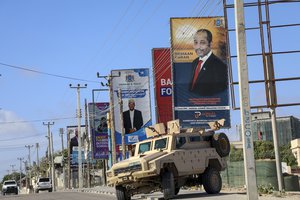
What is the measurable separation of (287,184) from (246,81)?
1434 centimetres

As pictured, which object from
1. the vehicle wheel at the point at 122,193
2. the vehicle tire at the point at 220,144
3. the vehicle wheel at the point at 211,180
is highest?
the vehicle tire at the point at 220,144

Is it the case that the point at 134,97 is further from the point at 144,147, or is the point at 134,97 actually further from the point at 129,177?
the point at 129,177

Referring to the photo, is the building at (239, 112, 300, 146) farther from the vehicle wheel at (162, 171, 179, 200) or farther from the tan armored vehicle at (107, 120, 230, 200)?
the vehicle wheel at (162, 171, 179, 200)

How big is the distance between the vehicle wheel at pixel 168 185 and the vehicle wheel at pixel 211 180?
1855 mm

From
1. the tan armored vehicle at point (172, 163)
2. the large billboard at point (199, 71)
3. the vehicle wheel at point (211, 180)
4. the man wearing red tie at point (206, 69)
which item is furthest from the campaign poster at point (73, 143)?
the vehicle wheel at point (211, 180)

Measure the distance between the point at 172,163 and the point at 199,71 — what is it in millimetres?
21597

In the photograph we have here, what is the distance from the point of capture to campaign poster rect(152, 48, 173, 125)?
149ft

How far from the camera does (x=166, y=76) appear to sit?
45.9 metres

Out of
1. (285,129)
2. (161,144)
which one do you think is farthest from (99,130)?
(285,129)

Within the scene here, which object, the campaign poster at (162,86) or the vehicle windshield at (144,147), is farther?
the campaign poster at (162,86)

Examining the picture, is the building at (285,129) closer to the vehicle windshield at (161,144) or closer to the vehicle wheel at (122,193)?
the vehicle wheel at (122,193)

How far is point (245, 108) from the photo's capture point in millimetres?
15508

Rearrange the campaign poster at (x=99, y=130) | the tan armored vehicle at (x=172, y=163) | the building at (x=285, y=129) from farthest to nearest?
1. the building at (x=285, y=129)
2. the campaign poster at (x=99, y=130)
3. the tan armored vehicle at (x=172, y=163)

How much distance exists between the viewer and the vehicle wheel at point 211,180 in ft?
67.5
